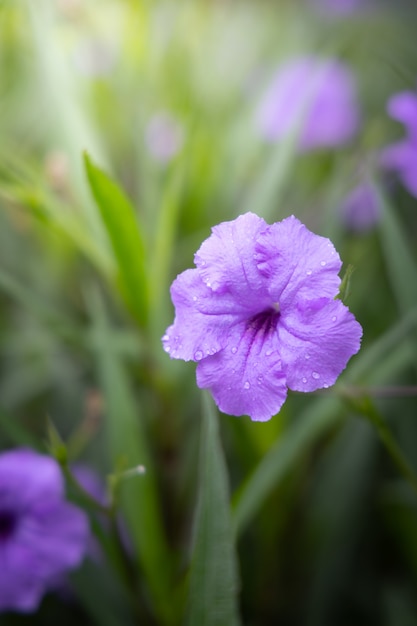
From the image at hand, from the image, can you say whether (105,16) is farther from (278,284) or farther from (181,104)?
(278,284)

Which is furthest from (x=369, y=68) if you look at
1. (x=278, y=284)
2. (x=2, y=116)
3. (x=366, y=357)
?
(x=278, y=284)

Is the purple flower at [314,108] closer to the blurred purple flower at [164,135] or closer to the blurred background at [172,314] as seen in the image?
A: the blurred background at [172,314]

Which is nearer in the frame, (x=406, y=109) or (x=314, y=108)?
(x=406, y=109)

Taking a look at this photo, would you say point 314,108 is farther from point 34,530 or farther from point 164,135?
point 34,530

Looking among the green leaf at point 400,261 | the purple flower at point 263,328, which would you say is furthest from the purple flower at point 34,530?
the green leaf at point 400,261

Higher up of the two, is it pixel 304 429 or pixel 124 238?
pixel 124 238

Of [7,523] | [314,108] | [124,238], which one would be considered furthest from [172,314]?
[314,108]
